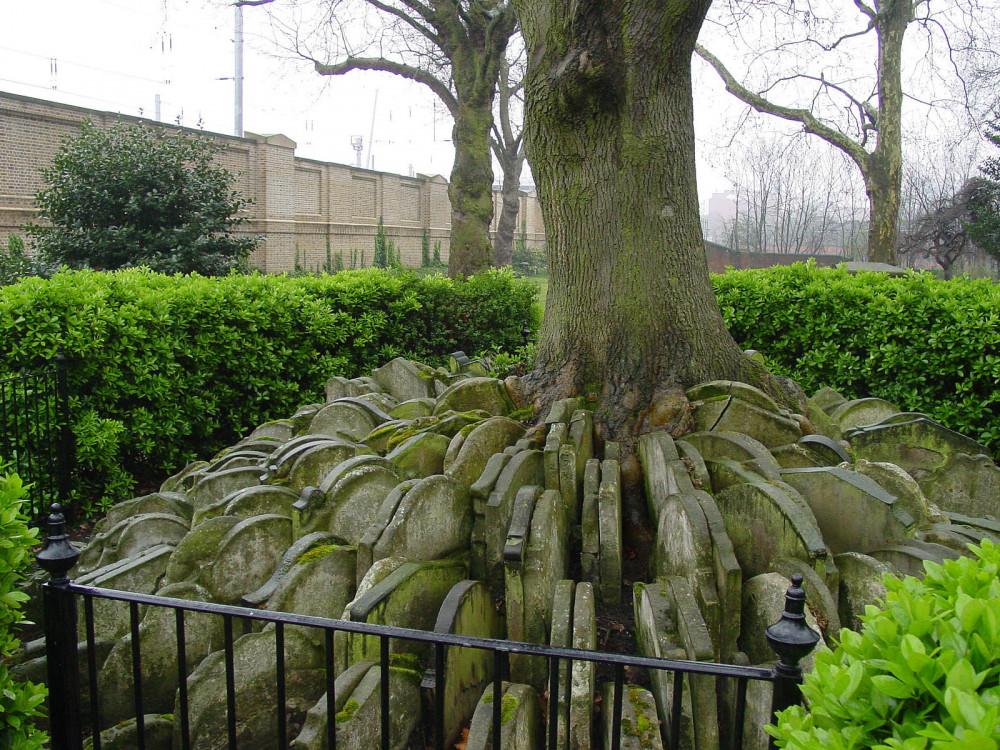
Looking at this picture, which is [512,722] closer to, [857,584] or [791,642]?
[791,642]

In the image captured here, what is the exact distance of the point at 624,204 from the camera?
15.9ft

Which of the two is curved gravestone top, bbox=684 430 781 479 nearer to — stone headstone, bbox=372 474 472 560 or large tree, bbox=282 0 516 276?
stone headstone, bbox=372 474 472 560

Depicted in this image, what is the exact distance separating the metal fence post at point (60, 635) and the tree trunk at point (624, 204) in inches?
122

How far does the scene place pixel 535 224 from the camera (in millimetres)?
44656

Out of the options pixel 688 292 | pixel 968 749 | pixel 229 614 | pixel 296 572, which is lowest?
pixel 296 572

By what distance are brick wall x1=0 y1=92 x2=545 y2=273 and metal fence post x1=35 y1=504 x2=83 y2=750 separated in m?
10.5

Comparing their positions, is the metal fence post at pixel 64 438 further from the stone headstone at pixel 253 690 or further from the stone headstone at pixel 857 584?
the stone headstone at pixel 857 584

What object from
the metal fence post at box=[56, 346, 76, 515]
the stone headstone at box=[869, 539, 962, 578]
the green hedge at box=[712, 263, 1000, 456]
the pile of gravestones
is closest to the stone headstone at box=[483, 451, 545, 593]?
the pile of gravestones

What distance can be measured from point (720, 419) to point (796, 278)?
3.69 metres

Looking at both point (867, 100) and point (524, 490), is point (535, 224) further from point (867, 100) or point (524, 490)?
point (524, 490)

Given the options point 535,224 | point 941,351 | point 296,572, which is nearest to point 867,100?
point 941,351

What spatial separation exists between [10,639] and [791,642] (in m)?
2.40

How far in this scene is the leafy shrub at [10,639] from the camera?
2.19 metres

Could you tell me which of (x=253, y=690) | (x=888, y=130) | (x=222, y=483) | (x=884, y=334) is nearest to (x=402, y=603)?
(x=253, y=690)
